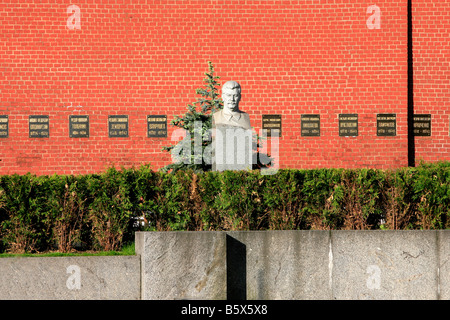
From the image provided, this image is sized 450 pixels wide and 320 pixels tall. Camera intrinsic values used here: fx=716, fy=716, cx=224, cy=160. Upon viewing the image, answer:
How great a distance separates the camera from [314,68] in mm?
16000

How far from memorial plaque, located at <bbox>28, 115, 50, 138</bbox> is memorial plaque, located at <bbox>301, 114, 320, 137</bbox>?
18.7 feet

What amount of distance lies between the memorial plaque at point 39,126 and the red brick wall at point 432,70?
27.4 ft

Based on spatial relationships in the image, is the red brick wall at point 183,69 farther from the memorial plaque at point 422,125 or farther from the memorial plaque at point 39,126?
the memorial plaque at point 422,125

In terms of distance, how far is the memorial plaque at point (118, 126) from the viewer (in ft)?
52.3

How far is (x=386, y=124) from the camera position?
16.1 metres

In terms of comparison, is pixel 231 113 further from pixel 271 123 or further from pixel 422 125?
pixel 422 125

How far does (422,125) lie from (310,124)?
2.66 meters

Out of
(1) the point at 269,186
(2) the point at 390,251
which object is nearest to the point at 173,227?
(1) the point at 269,186

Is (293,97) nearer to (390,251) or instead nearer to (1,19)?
(1,19)

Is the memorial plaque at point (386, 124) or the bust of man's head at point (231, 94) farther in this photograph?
the memorial plaque at point (386, 124)

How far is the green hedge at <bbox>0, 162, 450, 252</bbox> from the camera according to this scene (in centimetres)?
877

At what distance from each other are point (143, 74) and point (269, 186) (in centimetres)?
784

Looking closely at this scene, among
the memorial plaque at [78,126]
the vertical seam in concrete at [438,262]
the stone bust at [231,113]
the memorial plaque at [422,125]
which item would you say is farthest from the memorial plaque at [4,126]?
the vertical seam in concrete at [438,262]

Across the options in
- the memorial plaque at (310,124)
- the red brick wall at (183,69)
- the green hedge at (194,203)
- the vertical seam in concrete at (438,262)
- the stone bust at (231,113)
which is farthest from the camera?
the memorial plaque at (310,124)
